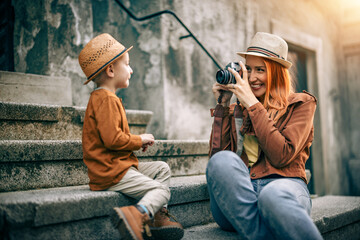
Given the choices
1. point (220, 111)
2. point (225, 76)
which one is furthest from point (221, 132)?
point (225, 76)

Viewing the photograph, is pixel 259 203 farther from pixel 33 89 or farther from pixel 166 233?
pixel 33 89

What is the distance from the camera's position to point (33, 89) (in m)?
2.75

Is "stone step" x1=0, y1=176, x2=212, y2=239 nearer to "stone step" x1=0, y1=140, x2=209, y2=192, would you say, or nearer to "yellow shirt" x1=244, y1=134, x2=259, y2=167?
"stone step" x1=0, y1=140, x2=209, y2=192

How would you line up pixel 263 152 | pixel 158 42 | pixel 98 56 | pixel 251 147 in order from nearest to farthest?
pixel 98 56 → pixel 263 152 → pixel 251 147 → pixel 158 42

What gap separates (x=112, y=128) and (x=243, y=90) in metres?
0.76

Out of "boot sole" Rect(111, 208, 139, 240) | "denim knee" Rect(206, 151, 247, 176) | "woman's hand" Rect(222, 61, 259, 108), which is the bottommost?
"boot sole" Rect(111, 208, 139, 240)

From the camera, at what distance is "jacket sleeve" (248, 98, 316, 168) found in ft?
5.81

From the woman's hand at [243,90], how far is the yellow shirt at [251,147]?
0.24 m

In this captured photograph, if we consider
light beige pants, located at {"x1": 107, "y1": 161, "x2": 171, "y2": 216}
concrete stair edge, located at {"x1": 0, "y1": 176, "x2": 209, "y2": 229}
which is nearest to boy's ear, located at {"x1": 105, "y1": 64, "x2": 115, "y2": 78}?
light beige pants, located at {"x1": 107, "y1": 161, "x2": 171, "y2": 216}

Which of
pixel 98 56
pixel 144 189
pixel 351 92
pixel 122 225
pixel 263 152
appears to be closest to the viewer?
pixel 122 225

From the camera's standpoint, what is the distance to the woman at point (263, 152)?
1.53 metres

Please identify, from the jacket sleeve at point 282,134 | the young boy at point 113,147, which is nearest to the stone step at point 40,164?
the young boy at point 113,147

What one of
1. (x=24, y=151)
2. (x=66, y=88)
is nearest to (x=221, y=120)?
(x=24, y=151)

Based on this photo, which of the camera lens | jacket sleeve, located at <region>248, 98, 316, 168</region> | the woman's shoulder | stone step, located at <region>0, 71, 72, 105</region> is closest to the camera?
jacket sleeve, located at <region>248, 98, 316, 168</region>
